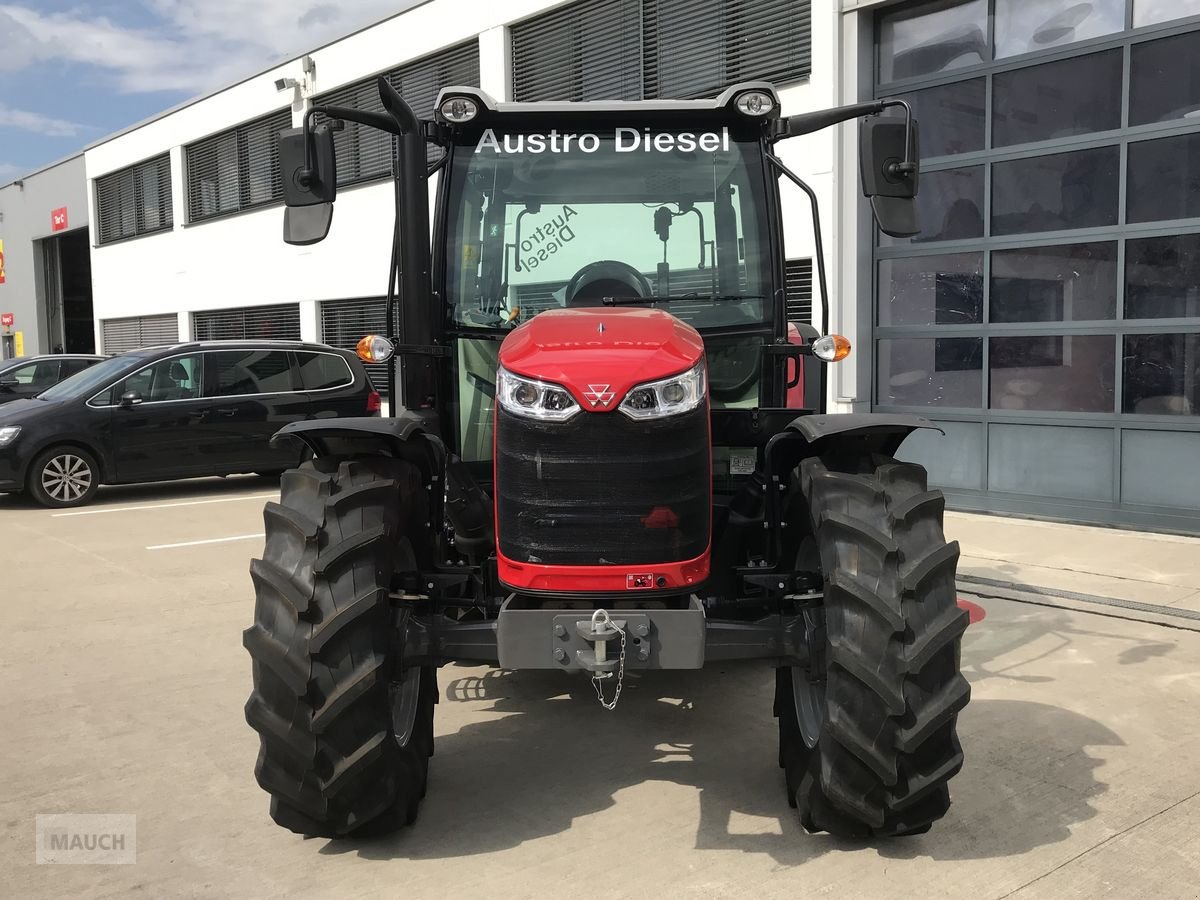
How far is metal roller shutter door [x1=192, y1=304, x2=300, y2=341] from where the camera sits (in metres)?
19.3

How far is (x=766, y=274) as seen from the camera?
14.0 feet

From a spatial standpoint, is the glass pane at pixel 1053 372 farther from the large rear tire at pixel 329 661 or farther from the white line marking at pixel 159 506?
the white line marking at pixel 159 506

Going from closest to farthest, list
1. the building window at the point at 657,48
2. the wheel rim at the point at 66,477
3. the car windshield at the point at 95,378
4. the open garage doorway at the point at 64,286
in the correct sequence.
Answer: the wheel rim at the point at 66,477
the building window at the point at 657,48
the car windshield at the point at 95,378
the open garage doorway at the point at 64,286

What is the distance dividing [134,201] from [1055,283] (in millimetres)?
22657

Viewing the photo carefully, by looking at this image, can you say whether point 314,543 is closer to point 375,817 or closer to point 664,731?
point 375,817

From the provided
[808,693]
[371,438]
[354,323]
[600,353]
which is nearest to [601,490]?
[600,353]

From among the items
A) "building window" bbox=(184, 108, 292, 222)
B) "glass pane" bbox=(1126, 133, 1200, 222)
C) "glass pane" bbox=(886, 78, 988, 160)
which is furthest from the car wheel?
"glass pane" bbox=(1126, 133, 1200, 222)

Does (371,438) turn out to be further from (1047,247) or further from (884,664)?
(1047,247)

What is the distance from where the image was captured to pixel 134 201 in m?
25.7

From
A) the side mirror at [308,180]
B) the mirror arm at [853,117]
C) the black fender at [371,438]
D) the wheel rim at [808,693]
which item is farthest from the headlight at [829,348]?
the side mirror at [308,180]

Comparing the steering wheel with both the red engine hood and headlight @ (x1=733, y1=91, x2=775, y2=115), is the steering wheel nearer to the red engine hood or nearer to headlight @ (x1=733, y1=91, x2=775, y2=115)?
the red engine hood

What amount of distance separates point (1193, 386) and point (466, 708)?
254 inches

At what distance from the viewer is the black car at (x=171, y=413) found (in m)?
10.9

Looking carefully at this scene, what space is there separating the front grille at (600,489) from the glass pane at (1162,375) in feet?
21.7
